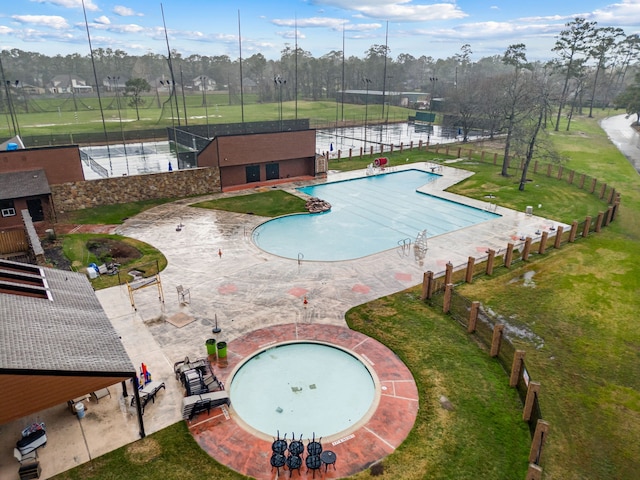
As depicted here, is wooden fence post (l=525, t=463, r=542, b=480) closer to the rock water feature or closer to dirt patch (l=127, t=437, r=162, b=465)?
dirt patch (l=127, t=437, r=162, b=465)

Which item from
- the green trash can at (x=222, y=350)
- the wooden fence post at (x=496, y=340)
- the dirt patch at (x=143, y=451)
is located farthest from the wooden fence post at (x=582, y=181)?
the dirt patch at (x=143, y=451)

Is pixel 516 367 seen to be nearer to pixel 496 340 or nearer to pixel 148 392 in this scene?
pixel 496 340

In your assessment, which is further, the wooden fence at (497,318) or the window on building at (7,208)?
the window on building at (7,208)

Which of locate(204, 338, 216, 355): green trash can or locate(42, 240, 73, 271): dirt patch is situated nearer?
locate(204, 338, 216, 355): green trash can

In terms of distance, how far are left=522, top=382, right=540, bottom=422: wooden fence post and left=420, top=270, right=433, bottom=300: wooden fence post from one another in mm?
7123

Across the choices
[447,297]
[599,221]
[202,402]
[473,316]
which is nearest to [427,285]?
[447,297]

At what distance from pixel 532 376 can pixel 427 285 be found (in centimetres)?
581

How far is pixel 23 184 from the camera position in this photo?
26.8 metres

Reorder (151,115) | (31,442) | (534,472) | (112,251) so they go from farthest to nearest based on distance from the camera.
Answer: (151,115)
(112,251)
(31,442)
(534,472)

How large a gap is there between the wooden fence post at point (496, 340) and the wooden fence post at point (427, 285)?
4.14m

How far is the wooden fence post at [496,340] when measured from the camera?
49.9ft

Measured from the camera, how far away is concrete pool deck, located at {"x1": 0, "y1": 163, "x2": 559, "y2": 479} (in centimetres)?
1204

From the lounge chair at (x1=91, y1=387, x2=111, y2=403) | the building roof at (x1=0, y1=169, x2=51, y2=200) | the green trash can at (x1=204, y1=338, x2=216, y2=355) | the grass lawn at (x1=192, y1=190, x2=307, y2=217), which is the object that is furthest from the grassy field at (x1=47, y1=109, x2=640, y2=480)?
the building roof at (x1=0, y1=169, x2=51, y2=200)

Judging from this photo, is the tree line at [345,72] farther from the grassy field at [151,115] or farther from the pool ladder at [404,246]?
the pool ladder at [404,246]
